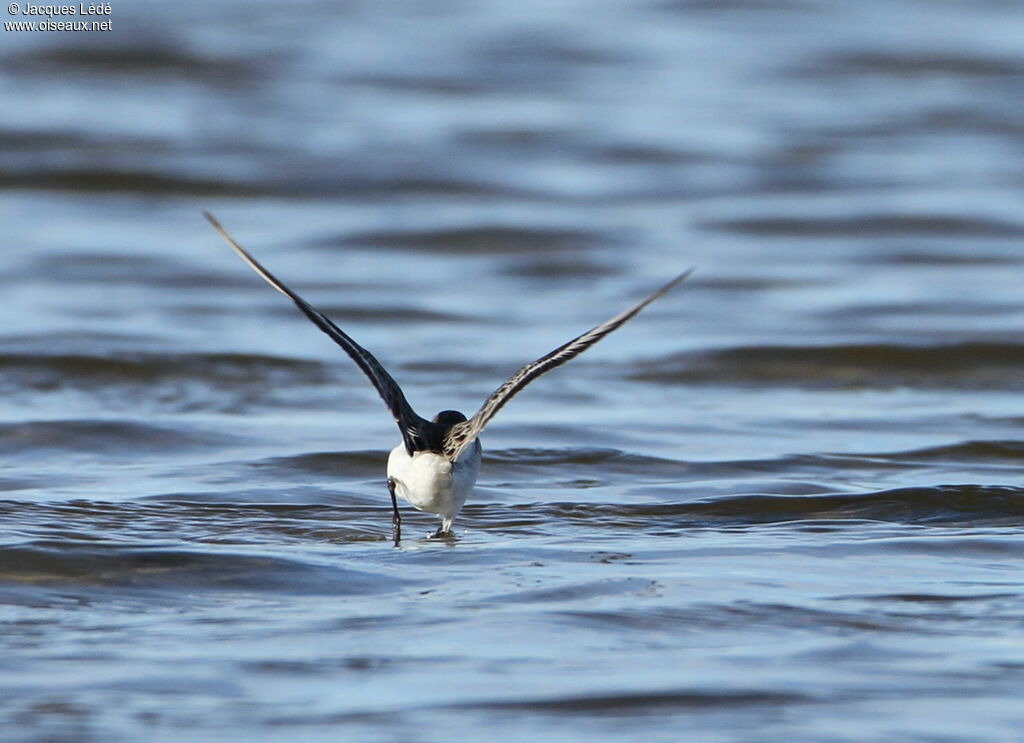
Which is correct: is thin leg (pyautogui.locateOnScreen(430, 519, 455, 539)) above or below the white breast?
below

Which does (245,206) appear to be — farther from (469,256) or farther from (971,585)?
(971,585)

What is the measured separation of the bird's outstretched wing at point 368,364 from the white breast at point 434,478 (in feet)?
0.27

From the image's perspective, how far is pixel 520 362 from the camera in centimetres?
963

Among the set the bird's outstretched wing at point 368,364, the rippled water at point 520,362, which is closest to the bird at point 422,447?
the bird's outstretched wing at point 368,364

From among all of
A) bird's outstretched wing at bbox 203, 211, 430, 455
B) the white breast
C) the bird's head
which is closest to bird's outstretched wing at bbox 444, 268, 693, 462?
the white breast

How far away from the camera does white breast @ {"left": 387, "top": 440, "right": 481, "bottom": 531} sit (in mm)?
5641

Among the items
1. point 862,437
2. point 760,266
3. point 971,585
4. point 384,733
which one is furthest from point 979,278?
point 384,733

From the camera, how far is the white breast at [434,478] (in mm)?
5641

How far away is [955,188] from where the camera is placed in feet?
49.8

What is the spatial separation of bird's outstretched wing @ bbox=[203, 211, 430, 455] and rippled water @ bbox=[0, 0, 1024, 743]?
1.31 feet

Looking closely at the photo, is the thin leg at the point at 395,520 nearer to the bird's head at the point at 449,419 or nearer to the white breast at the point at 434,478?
the white breast at the point at 434,478

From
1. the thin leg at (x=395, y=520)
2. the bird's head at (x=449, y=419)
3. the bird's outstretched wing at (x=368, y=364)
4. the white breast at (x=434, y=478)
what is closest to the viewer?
the bird's outstretched wing at (x=368, y=364)

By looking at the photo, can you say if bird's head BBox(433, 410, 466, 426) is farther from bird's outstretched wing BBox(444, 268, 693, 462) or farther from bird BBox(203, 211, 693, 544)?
bird's outstretched wing BBox(444, 268, 693, 462)

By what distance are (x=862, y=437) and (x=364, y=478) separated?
2447 millimetres
